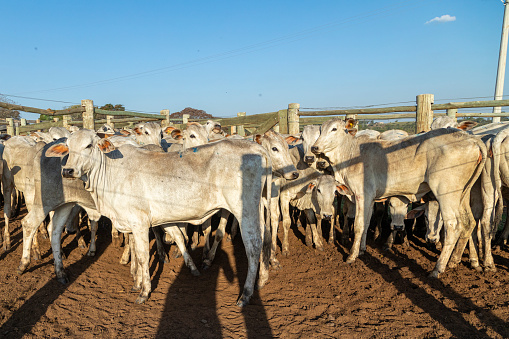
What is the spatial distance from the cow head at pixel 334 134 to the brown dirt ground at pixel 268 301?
2256mm

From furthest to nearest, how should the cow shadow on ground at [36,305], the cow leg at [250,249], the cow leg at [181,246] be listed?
the cow leg at [181,246], the cow leg at [250,249], the cow shadow on ground at [36,305]

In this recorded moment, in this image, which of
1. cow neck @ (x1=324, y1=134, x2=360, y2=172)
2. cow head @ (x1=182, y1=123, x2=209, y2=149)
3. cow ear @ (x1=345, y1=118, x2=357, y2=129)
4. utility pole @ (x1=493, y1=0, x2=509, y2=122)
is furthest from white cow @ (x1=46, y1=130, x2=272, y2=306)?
utility pole @ (x1=493, y1=0, x2=509, y2=122)

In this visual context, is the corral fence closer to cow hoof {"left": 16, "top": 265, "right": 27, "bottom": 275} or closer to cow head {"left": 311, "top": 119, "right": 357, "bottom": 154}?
cow head {"left": 311, "top": 119, "right": 357, "bottom": 154}

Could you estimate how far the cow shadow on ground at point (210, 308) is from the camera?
4.42 m

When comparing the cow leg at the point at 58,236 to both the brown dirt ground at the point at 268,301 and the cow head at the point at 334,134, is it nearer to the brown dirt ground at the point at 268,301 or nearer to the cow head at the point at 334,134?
the brown dirt ground at the point at 268,301

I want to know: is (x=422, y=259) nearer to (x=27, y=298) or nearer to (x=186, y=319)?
(x=186, y=319)

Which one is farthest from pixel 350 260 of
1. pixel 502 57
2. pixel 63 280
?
pixel 502 57

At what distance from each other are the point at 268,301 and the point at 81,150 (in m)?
3.47

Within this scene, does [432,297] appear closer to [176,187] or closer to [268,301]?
[268,301]

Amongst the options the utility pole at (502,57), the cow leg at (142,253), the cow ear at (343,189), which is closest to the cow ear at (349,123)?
the cow ear at (343,189)

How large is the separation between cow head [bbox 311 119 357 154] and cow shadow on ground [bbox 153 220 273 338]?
2841 mm

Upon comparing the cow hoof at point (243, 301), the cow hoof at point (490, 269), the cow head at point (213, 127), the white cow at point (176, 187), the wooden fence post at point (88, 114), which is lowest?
the cow hoof at point (243, 301)

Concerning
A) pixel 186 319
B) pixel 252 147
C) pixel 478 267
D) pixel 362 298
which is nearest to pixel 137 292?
pixel 186 319

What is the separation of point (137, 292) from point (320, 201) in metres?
3.81
